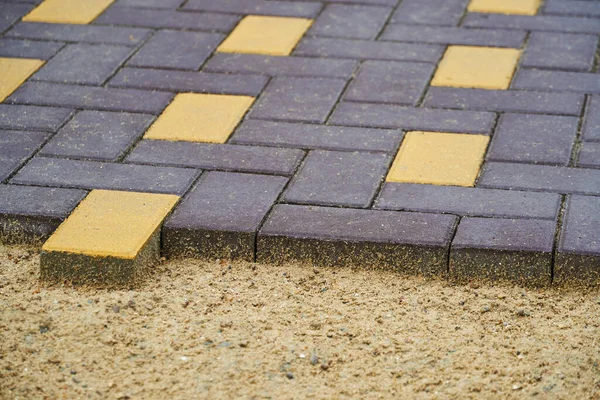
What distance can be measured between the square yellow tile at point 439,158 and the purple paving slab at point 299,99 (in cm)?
38

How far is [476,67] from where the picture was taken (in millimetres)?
3941

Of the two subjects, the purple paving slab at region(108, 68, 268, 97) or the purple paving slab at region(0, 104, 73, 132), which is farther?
the purple paving slab at region(108, 68, 268, 97)

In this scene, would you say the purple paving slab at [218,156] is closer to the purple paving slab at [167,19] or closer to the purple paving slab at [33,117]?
the purple paving slab at [33,117]

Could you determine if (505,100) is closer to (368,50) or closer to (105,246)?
(368,50)

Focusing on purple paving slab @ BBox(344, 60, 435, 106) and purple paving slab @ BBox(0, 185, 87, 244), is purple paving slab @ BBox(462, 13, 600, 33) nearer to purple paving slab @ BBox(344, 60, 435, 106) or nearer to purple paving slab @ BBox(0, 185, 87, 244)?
purple paving slab @ BBox(344, 60, 435, 106)

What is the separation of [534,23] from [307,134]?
4.97ft

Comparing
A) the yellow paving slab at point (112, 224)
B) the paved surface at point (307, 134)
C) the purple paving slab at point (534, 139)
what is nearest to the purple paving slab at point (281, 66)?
the paved surface at point (307, 134)

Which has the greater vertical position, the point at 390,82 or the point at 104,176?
the point at 104,176

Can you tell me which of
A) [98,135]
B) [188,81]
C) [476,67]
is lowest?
[476,67]

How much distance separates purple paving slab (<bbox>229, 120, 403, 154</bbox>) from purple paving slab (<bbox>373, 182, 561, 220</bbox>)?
1.02ft

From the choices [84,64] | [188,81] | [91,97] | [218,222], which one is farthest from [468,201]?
[84,64]

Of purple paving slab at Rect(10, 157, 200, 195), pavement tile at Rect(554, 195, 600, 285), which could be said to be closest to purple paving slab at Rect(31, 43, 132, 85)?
purple paving slab at Rect(10, 157, 200, 195)

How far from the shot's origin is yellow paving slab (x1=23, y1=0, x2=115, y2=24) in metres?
4.48

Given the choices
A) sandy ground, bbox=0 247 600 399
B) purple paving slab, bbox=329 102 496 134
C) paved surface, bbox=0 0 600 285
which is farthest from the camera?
purple paving slab, bbox=329 102 496 134
